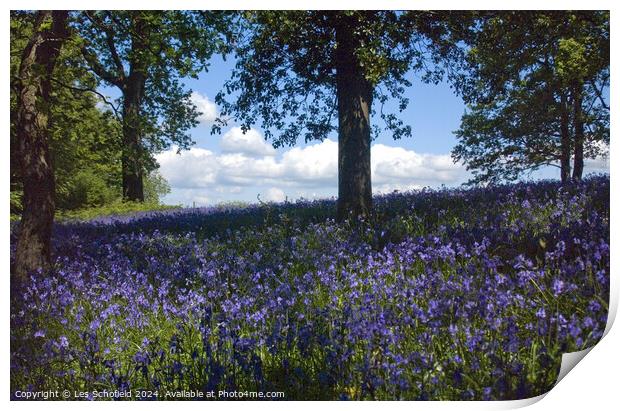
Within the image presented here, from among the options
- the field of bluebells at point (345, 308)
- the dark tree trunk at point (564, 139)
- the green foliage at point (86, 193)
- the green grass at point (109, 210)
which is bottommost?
the field of bluebells at point (345, 308)

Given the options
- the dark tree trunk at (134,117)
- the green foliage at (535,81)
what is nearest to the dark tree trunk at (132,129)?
the dark tree trunk at (134,117)

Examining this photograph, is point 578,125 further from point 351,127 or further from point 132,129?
point 132,129

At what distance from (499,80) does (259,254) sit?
293 centimetres

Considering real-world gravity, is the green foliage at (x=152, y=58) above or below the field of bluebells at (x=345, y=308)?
above

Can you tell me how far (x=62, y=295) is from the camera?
498 cm

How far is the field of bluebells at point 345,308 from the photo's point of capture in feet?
11.1

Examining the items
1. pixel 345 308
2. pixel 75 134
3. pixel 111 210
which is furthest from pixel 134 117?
pixel 345 308

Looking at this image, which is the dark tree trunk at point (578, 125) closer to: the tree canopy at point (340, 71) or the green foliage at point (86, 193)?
the tree canopy at point (340, 71)

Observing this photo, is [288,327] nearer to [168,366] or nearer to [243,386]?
[243,386]

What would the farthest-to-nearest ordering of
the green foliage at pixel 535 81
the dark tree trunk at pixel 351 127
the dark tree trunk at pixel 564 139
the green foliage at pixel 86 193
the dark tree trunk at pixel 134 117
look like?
the green foliage at pixel 86 193, the dark tree trunk at pixel 351 127, the dark tree trunk at pixel 134 117, the dark tree trunk at pixel 564 139, the green foliage at pixel 535 81

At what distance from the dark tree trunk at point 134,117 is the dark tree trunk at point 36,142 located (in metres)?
0.68

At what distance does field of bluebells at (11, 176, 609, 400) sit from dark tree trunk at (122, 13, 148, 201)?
90 cm

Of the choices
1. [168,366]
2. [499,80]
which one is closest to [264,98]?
[499,80]

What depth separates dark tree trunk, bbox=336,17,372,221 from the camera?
6012 millimetres
